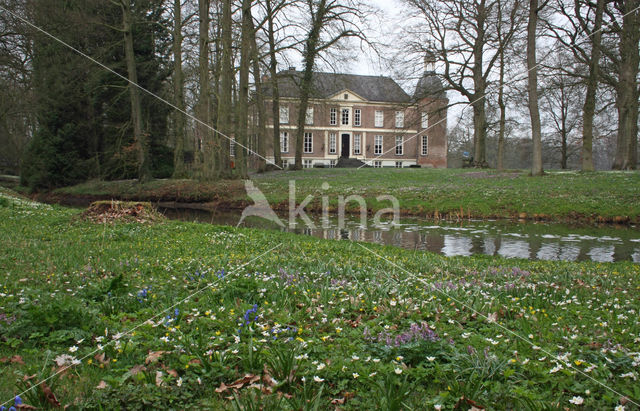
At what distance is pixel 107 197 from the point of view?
2745cm

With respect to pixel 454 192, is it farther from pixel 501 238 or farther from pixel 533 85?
pixel 501 238

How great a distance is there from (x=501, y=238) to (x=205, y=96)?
1539 centimetres

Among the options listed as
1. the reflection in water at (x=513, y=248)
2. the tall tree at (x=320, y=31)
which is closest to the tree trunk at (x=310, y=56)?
the tall tree at (x=320, y=31)

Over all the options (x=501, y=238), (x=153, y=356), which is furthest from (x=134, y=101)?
(x=153, y=356)

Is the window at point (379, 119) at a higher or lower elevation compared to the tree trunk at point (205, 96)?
higher

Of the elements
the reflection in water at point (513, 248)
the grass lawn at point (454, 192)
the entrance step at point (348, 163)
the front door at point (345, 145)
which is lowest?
the reflection in water at point (513, 248)

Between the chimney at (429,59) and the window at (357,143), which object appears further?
the window at (357,143)

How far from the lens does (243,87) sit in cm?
2498

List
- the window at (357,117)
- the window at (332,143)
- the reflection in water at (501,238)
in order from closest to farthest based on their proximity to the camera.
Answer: the reflection in water at (501,238), the window at (332,143), the window at (357,117)

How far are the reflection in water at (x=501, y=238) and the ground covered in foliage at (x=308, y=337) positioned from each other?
4.80m

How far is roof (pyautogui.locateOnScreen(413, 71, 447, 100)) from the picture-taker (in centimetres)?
3095

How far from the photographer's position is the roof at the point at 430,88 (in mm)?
30953

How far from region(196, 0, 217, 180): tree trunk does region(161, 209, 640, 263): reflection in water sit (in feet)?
20.3

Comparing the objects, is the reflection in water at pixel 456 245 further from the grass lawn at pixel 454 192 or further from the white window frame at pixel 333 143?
the white window frame at pixel 333 143
